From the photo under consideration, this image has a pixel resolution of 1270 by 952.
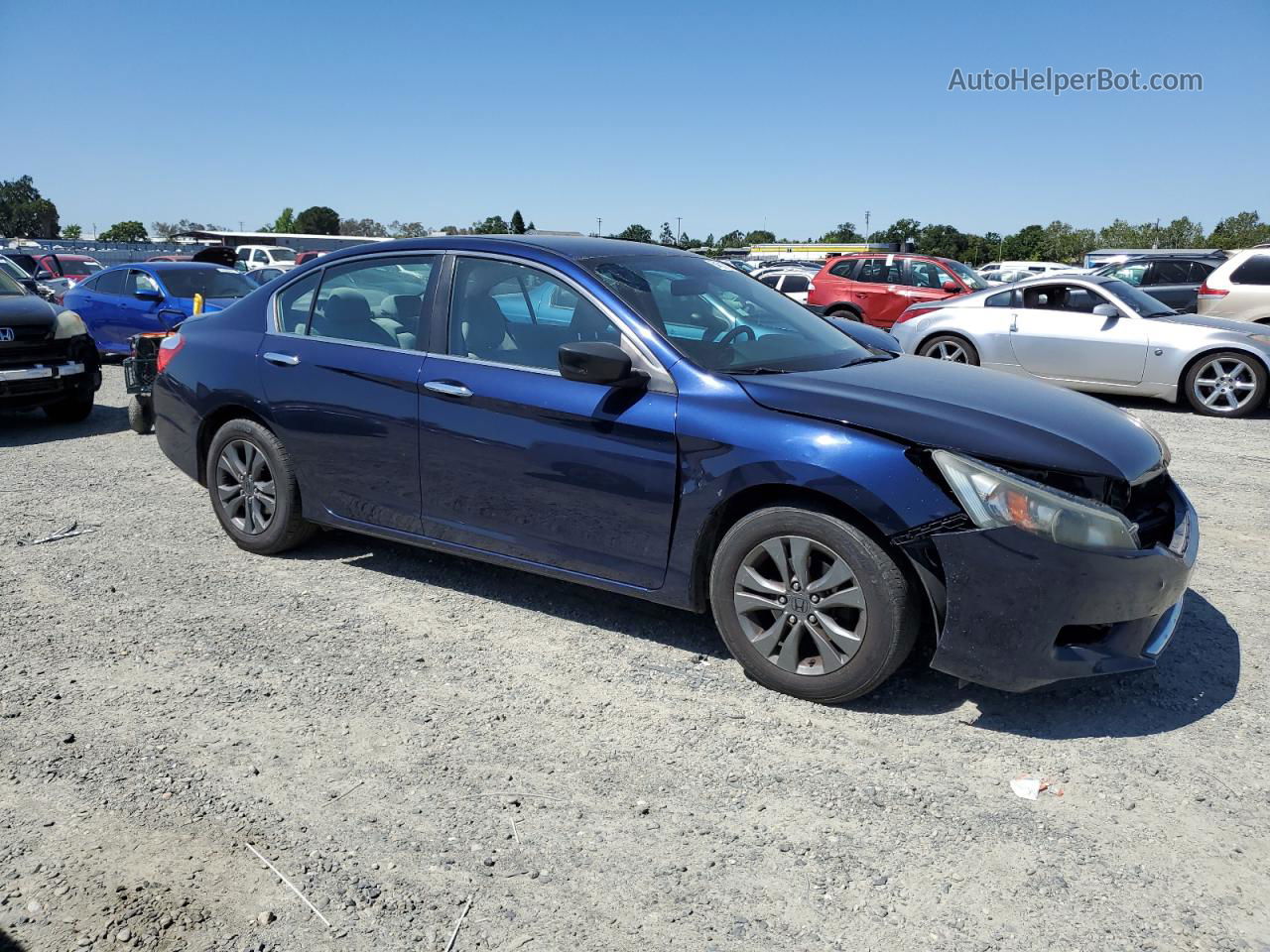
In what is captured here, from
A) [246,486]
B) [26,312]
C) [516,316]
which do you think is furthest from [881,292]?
[516,316]

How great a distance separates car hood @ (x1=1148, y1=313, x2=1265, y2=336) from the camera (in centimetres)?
1069

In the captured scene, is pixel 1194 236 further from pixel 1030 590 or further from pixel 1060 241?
pixel 1030 590

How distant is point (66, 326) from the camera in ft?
31.7

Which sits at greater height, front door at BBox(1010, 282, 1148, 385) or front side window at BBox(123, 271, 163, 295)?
front side window at BBox(123, 271, 163, 295)

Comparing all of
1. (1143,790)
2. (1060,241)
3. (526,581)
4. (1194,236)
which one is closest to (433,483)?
(526,581)

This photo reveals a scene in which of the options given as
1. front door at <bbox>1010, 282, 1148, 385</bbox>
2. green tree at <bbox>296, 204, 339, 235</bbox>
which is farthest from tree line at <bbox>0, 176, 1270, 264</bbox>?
front door at <bbox>1010, 282, 1148, 385</bbox>

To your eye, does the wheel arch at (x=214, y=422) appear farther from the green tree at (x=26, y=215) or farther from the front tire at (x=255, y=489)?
the green tree at (x=26, y=215)

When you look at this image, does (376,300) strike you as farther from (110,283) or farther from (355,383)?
(110,283)

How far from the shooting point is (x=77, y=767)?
3.46m

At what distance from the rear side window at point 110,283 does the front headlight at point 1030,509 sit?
13.5 m

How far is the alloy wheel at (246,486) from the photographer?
5443mm

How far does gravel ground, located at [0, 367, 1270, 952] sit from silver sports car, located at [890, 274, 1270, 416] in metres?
6.37

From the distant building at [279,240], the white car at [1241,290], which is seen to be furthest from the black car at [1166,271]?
the distant building at [279,240]

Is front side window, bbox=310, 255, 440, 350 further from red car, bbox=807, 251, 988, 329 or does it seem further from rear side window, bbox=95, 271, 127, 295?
red car, bbox=807, 251, 988, 329
